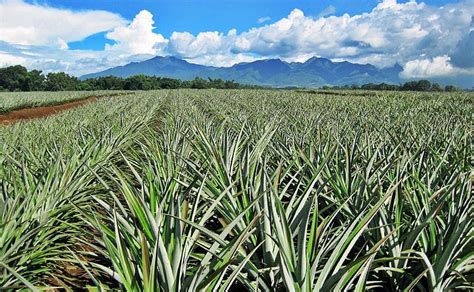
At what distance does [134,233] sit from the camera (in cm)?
237

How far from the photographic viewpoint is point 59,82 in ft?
266

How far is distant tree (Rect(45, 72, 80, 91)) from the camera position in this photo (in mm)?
80500

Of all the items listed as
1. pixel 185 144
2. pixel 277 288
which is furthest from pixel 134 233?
pixel 185 144

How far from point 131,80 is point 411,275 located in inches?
3770

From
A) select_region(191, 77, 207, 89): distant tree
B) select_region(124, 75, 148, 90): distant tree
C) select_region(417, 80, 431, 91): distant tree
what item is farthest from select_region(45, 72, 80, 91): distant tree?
select_region(417, 80, 431, 91): distant tree

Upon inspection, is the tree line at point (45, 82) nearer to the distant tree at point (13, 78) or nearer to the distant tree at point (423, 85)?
the distant tree at point (13, 78)

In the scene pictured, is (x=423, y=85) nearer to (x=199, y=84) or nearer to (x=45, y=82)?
(x=199, y=84)

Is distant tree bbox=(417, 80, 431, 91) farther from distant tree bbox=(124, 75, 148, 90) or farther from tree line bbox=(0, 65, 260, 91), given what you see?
distant tree bbox=(124, 75, 148, 90)

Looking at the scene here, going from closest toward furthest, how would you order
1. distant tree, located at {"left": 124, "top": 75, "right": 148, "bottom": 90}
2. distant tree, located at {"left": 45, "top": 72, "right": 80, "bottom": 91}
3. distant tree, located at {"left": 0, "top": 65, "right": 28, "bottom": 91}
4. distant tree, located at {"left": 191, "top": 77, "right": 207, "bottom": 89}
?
distant tree, located at {"left": 0, "top": 65, "right": 28, "bottom": 91}, distant tree, located at {"left": 45, "top": 72, "right": 80, "bottom": 91}, distant tree, located at {"left": 124, "top": 75, "right": 148, "bottom": 90}, distant tree, located at {"left": 191, "top": 77, "right": 207, "bottom": 89}

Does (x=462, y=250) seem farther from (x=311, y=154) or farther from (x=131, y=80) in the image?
(x=131, y=80)

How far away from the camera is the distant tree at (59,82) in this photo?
8050 centimetres

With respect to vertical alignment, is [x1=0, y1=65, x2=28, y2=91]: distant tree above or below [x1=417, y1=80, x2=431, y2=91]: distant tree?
below

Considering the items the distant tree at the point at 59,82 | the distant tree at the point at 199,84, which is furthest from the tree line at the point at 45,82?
the distant tree at the point at 199,84

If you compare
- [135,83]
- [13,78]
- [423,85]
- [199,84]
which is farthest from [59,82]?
[423,85]
